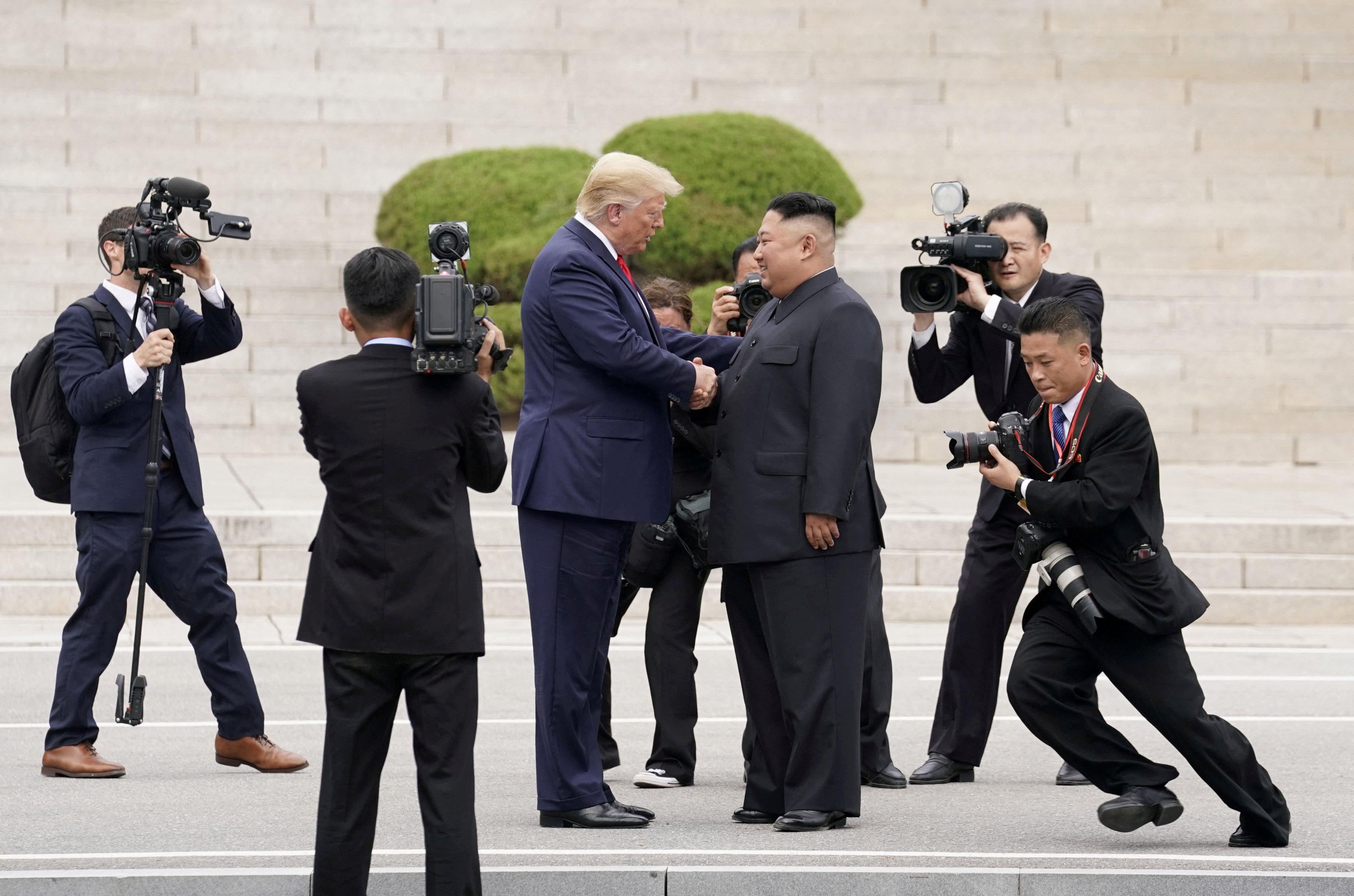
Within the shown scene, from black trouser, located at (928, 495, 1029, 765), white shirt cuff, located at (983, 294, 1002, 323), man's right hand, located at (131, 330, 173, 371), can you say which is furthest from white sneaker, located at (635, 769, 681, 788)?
man's right hand, located at (131, 330, 173, 371)

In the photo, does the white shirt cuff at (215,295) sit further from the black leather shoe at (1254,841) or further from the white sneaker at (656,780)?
the black leather shoe at (1254,841)

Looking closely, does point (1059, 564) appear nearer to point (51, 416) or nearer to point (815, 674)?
point (815, 674)

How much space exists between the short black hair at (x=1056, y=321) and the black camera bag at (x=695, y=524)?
4.78ft

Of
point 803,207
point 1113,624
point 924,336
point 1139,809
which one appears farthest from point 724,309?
point 1139,809

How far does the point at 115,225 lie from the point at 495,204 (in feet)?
27.8

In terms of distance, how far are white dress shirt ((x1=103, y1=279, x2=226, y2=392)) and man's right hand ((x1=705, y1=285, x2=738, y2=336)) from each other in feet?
6.02

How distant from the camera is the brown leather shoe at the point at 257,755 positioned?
256 inches

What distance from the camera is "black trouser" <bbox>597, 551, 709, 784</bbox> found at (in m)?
6.51

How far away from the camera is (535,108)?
62.3 feet

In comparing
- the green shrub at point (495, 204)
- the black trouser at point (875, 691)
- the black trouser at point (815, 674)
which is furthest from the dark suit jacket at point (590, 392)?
the green shrub at point (495, 204)

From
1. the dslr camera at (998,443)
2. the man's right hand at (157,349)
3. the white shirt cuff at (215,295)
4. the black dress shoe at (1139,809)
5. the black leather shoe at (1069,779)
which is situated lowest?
the black leather shoe at (1069,779)

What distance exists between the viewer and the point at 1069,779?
21.6ft

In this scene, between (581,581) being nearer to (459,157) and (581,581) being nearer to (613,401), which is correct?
(613,401)

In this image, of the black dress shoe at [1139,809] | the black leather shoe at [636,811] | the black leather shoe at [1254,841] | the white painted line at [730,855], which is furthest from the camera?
the black leather shoe at [636,811]
